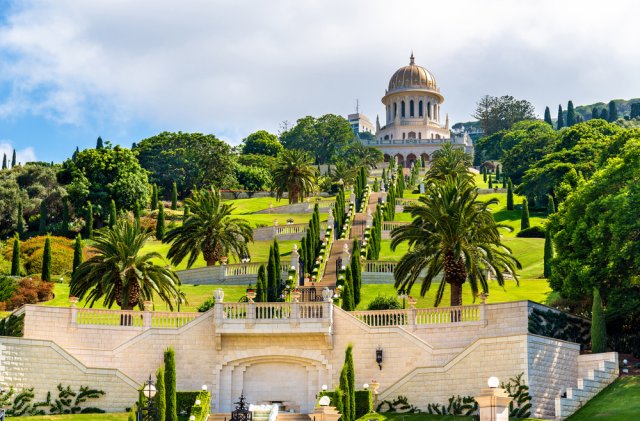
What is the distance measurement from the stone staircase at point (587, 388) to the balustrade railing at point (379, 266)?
755 inches

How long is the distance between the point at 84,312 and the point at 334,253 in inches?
977

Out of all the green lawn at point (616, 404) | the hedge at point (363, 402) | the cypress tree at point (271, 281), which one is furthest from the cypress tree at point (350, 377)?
the cypress tree at point (271, 281)

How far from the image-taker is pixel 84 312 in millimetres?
44406

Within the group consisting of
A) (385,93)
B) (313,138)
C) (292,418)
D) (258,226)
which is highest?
(385,93)

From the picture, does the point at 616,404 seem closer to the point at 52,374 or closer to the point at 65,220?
the point at 52,374

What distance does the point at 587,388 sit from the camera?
39.7m

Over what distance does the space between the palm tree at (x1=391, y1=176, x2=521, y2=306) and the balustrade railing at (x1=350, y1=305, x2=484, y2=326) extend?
2.66 m

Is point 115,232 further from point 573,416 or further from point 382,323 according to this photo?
point 573,416

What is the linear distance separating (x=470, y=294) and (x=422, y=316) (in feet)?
36.7

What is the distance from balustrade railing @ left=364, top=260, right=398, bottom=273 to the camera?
58594 millimetres

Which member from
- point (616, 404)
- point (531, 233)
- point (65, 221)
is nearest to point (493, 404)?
point (616, 404)

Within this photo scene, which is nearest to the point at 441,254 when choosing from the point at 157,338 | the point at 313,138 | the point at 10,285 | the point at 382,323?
the point at 382,323

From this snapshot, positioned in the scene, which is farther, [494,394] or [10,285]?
[10,285]

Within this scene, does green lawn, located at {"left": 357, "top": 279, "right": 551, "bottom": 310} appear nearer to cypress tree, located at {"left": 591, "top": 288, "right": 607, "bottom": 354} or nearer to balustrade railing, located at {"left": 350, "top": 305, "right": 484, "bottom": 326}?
balustrade railing, located at {"left": 350, "top": 305, "right": 484, "bottom": 326}
